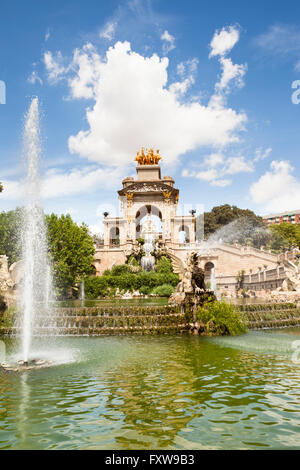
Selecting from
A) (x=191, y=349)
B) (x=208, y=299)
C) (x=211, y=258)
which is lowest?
(x=191, y=349)

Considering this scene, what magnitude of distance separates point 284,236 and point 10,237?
54488 mm

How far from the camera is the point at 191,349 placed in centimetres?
1031

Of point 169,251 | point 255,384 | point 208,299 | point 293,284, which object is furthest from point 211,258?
point 255,384

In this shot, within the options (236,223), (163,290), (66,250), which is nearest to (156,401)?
(66,250)

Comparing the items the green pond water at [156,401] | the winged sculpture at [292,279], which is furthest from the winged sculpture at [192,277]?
the winged sculpture at [292,279]

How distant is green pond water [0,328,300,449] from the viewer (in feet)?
13.9

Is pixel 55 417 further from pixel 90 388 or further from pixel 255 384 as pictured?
pixel 255 384

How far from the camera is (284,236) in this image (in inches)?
2618

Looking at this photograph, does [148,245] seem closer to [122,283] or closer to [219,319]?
[122,283]

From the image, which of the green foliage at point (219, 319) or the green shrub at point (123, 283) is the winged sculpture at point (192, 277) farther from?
the green shrub at point (123, 283)

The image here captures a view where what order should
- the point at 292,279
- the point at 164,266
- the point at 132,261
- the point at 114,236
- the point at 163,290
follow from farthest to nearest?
the point at 114,236 → the point at 132,261 → the point at 164,266 → the point at 163,290 → the point at 292,279

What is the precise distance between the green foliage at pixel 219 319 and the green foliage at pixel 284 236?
2144 inches

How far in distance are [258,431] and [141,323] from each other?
10.5 meters

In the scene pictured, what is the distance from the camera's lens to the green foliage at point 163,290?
1438 inches
